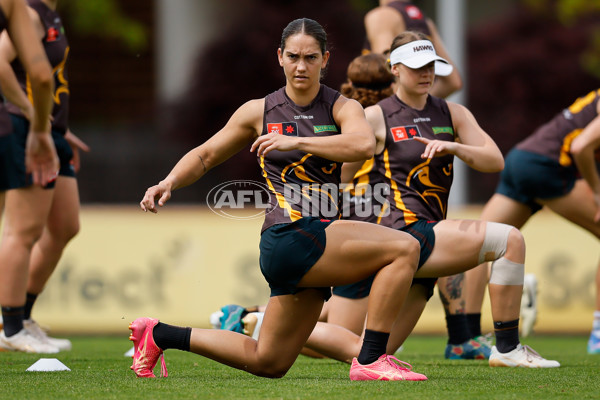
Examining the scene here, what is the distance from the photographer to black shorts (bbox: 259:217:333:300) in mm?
4938

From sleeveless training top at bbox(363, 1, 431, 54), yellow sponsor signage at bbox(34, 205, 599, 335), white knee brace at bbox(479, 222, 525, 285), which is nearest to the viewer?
white knee brace at bbox(479, 222, 525, 285)

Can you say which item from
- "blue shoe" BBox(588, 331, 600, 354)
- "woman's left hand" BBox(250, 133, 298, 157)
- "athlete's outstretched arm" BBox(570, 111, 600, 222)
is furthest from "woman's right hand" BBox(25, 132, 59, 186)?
"blue shoe" BBox(588, 331, 600, 354)

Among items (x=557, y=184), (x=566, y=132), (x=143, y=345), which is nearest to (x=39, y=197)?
(x=143, y=345)

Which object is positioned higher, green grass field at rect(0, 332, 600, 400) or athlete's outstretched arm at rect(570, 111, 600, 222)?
athlete's outstretched arm at rect(570, 111, 600, 222)

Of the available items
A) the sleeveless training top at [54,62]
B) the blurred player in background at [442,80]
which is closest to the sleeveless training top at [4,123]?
the sleeveless training top at [54,62]

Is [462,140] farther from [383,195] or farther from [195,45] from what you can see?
[195,45]

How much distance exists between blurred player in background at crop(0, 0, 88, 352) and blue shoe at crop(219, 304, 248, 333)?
1.18 meters

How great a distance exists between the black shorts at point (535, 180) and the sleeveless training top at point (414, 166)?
66.9 inches

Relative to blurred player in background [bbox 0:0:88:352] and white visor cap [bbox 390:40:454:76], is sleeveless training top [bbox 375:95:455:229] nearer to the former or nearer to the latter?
white visor cap [bbox 390:40:454:76]

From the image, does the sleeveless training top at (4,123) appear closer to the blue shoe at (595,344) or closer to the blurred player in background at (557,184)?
the blurred player in background at (557,184)

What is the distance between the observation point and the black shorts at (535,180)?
24.8 feet

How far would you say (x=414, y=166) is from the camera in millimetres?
5934

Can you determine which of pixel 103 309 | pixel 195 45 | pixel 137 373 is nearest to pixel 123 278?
pixel 103 309

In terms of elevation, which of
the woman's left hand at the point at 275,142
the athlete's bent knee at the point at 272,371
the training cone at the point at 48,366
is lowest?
the training cone at the point at 48,366
